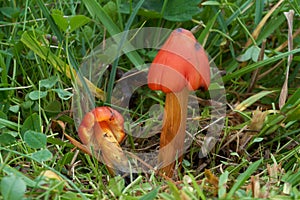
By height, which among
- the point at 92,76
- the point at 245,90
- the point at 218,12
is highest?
the point at 218,12

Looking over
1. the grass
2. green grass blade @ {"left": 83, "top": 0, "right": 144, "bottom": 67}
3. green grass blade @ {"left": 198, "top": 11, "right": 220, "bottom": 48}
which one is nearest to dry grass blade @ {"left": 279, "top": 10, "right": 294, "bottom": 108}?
the grass

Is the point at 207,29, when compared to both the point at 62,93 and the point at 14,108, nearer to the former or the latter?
the point at 62,93

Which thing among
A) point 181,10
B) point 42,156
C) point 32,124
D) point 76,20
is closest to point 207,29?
point 181,10

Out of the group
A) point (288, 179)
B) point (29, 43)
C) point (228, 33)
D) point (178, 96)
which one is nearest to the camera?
point (288, 179)

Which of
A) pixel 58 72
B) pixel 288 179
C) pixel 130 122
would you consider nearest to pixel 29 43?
pixel 58 72

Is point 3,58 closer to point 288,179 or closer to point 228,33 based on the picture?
point 228,33

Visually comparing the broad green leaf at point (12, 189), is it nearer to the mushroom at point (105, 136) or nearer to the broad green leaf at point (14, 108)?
the mushroom at point (105, 136)
